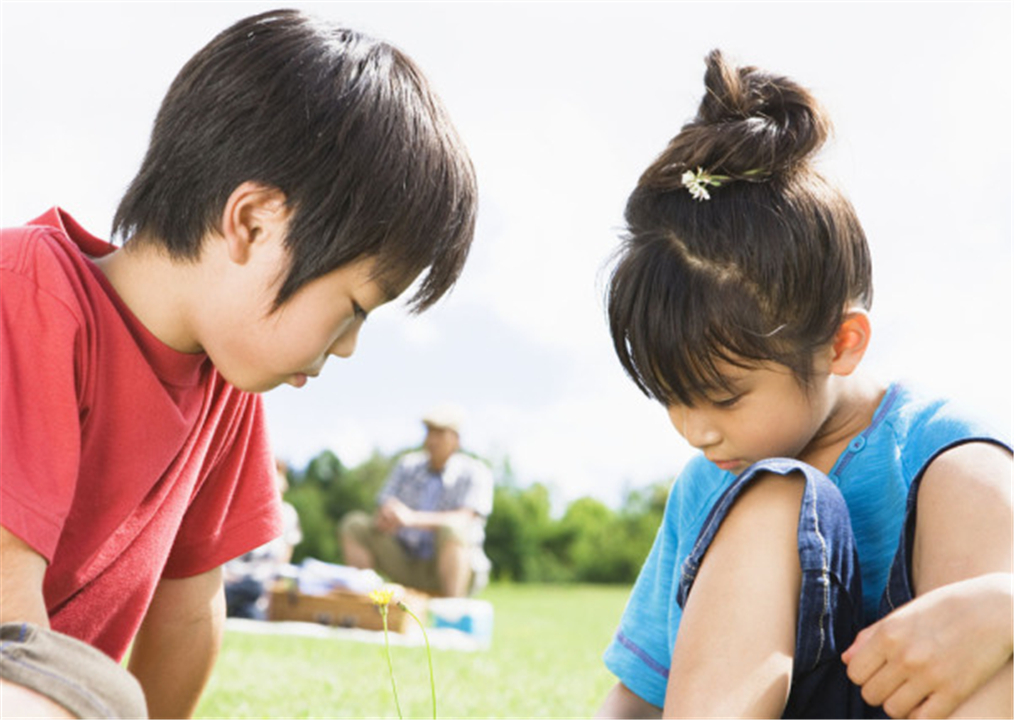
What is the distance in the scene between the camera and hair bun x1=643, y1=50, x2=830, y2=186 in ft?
6.82

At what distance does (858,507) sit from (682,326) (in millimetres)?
406

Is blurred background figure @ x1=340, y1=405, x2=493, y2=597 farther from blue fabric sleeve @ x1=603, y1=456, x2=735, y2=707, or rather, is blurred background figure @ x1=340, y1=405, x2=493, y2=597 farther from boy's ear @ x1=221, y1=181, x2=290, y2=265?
boy's ear @ x1=221, y1=181, x2=290, y2=265

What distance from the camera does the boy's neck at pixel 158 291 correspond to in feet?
6.30

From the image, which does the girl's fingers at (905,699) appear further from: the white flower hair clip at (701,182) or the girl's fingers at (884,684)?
the white flower hair clip at (701,182)

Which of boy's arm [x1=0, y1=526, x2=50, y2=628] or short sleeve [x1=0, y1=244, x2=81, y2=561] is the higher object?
short sleeve [x1=0, y1=244, x2=81, y2=561]

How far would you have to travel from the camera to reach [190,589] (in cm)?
233

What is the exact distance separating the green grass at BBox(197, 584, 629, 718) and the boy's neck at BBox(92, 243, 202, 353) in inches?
52.7

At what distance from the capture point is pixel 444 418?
8.91 m

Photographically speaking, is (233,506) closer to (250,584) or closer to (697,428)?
(697,428)

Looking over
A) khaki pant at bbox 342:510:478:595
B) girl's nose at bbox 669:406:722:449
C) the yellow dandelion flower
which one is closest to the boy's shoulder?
the yellow dandelion flower

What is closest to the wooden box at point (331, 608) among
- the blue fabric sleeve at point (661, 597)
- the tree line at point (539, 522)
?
the blue fabric sleeve at point (661, 597)

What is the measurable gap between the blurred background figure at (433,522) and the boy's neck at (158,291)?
660 centimetres

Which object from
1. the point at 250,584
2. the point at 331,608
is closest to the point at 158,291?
the point at 331,608

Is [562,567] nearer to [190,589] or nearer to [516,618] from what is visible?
[516,618]
